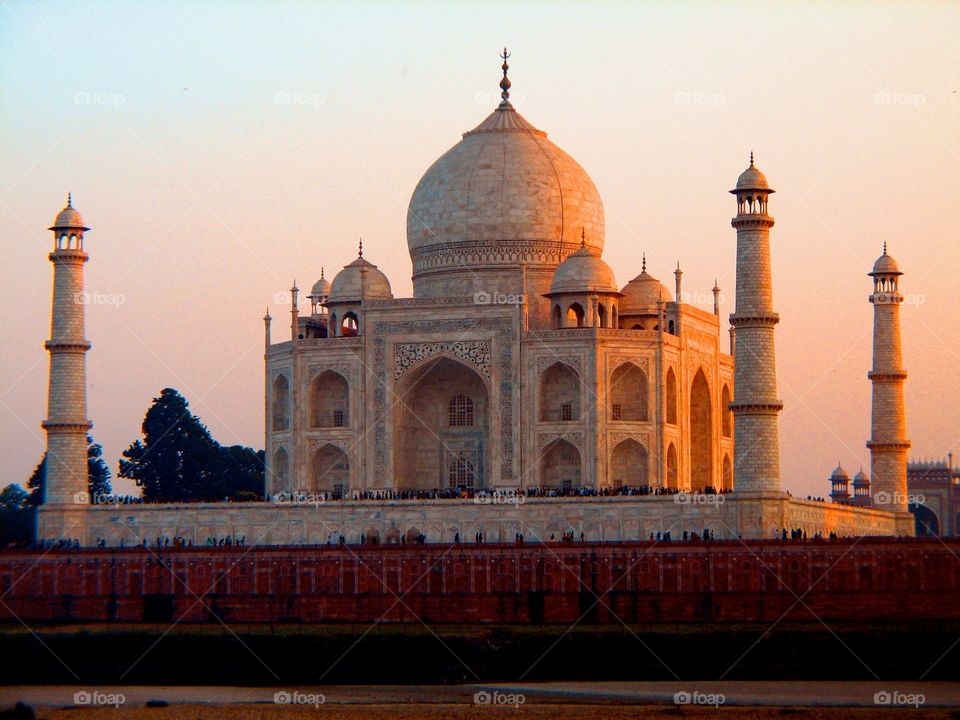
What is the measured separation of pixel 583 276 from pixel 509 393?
3062 mm

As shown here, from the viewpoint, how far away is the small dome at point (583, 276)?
146 ft

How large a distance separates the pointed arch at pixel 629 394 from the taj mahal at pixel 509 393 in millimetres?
51

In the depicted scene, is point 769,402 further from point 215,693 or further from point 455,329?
point 215,693

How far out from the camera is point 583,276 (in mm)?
44719

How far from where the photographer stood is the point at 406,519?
133 feet

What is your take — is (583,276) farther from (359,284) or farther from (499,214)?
(359,284)

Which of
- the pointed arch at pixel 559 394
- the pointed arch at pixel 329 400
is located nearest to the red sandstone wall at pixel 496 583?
the pointed arch at pixel 559 394

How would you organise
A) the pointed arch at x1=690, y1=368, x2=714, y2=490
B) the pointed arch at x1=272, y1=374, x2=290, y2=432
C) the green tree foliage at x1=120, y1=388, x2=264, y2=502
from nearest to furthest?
the pointed arch at x1=272, y1=374, x2=290, y2=432, the pointed arch at x1=690, y1=368, x2=714, y2=490, the green tree foliage at x1=120, y1=388, x2=264, y2=502

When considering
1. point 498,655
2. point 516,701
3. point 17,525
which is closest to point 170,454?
point 17,525

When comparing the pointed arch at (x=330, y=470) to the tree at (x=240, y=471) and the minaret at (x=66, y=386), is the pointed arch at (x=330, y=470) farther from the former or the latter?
the tree at (x=240, y=471)

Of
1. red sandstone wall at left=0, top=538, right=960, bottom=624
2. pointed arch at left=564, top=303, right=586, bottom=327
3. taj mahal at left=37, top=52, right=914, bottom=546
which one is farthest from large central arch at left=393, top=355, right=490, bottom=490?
red sandstone wall at left=0, top=538, right=960, bottom=624

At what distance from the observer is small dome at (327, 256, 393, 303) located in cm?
4581

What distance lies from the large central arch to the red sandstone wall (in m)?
6.83

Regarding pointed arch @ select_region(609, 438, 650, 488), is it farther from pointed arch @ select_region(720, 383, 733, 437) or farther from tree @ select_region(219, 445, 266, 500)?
tree @ select_region(219, 445, 266, 500)
